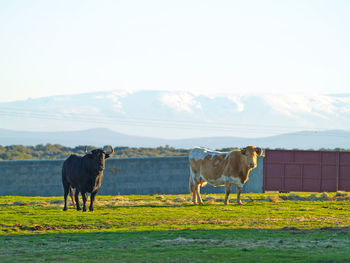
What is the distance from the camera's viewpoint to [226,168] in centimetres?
3020

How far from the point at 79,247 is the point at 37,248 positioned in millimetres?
959

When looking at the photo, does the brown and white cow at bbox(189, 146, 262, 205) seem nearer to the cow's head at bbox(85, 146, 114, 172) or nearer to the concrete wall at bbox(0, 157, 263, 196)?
the cow's head at bbox(85, 146, 114, 172)

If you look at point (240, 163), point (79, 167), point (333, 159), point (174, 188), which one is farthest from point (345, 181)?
point (79, 167)

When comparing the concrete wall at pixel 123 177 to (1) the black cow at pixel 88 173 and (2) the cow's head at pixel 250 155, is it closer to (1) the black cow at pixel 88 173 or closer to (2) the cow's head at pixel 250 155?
(2) the cow's head at pixel 250 155

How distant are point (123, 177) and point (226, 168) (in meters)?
14.3

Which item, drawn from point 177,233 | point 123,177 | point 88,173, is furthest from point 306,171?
point 177,233

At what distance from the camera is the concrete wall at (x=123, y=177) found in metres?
42.1

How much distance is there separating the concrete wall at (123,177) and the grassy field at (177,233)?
1270cm

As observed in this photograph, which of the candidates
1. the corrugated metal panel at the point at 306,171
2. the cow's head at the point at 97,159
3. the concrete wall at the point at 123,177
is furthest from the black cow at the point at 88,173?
the corrugated metal panel at the point at 306,171

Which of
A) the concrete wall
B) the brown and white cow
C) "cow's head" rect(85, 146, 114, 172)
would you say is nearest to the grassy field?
the brown and white cow

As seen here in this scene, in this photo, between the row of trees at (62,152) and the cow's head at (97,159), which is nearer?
the cow's head at (97,159)

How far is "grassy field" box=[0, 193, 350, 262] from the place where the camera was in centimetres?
1584

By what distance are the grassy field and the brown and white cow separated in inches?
41.5

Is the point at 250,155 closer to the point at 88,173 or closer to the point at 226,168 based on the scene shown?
the point at 226,168
